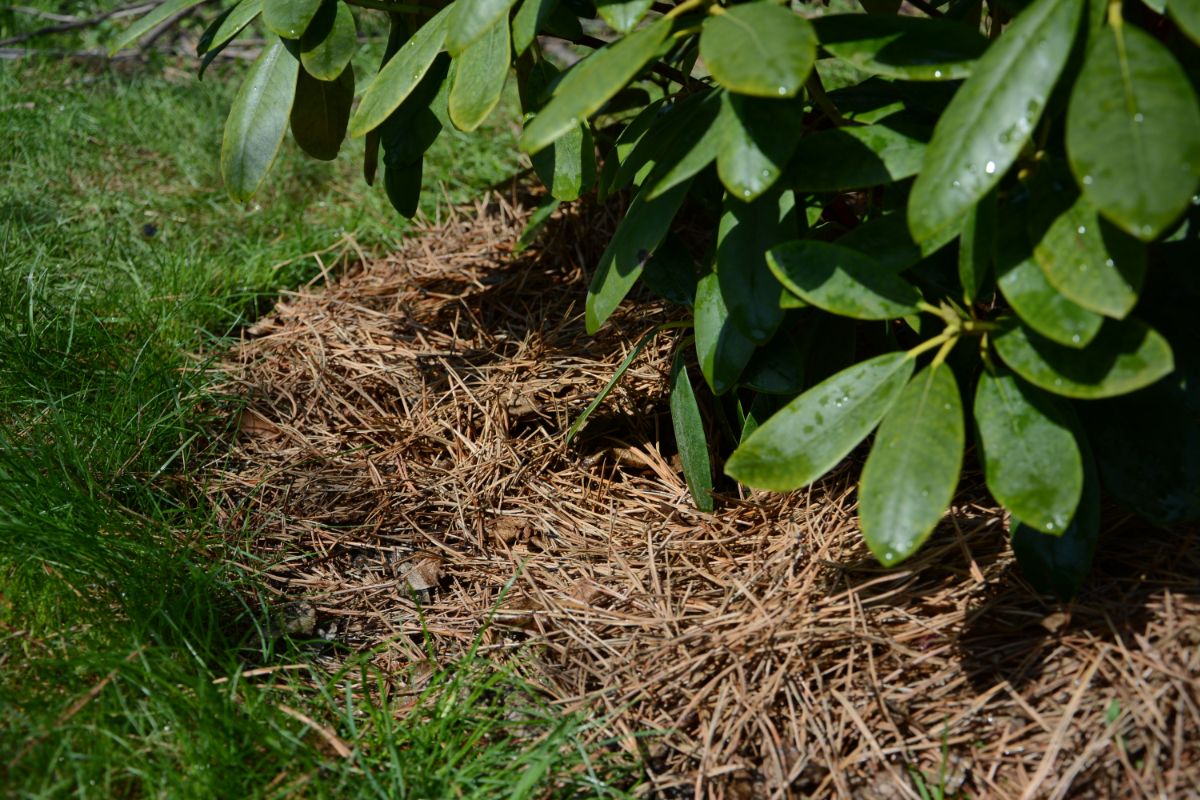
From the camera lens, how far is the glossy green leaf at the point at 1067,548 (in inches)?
53.2

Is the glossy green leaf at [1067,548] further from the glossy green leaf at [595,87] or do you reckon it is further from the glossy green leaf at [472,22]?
the glossy green leaf at [472,22]

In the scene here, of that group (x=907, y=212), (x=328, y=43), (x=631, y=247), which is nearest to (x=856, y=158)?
(x=907, y=212)

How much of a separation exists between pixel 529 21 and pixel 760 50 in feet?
1.43

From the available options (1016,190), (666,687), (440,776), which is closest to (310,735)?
(440,776)

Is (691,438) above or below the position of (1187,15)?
below

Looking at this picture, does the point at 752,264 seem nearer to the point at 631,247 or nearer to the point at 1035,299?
the point at 631,247

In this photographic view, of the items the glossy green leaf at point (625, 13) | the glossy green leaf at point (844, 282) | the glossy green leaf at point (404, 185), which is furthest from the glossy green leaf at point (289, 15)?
the glossy green leaf at point (844, 282)

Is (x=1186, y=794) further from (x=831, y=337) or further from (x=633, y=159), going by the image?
(x=633, y=159)

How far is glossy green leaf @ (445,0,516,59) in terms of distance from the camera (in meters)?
1.33

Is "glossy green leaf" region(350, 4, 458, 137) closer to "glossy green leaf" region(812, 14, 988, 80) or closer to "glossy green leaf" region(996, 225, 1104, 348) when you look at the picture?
"glossy green leaf" region(812, 14, 988, 80)

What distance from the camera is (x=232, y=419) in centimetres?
215

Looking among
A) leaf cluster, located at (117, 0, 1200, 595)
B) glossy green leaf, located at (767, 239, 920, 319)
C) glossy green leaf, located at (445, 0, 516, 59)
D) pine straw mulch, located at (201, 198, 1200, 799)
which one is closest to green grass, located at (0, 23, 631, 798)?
pine straw mulch, located at (201, 198, 1200, 799)

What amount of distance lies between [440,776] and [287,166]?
230 centimetres

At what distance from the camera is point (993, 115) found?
1085 mm
